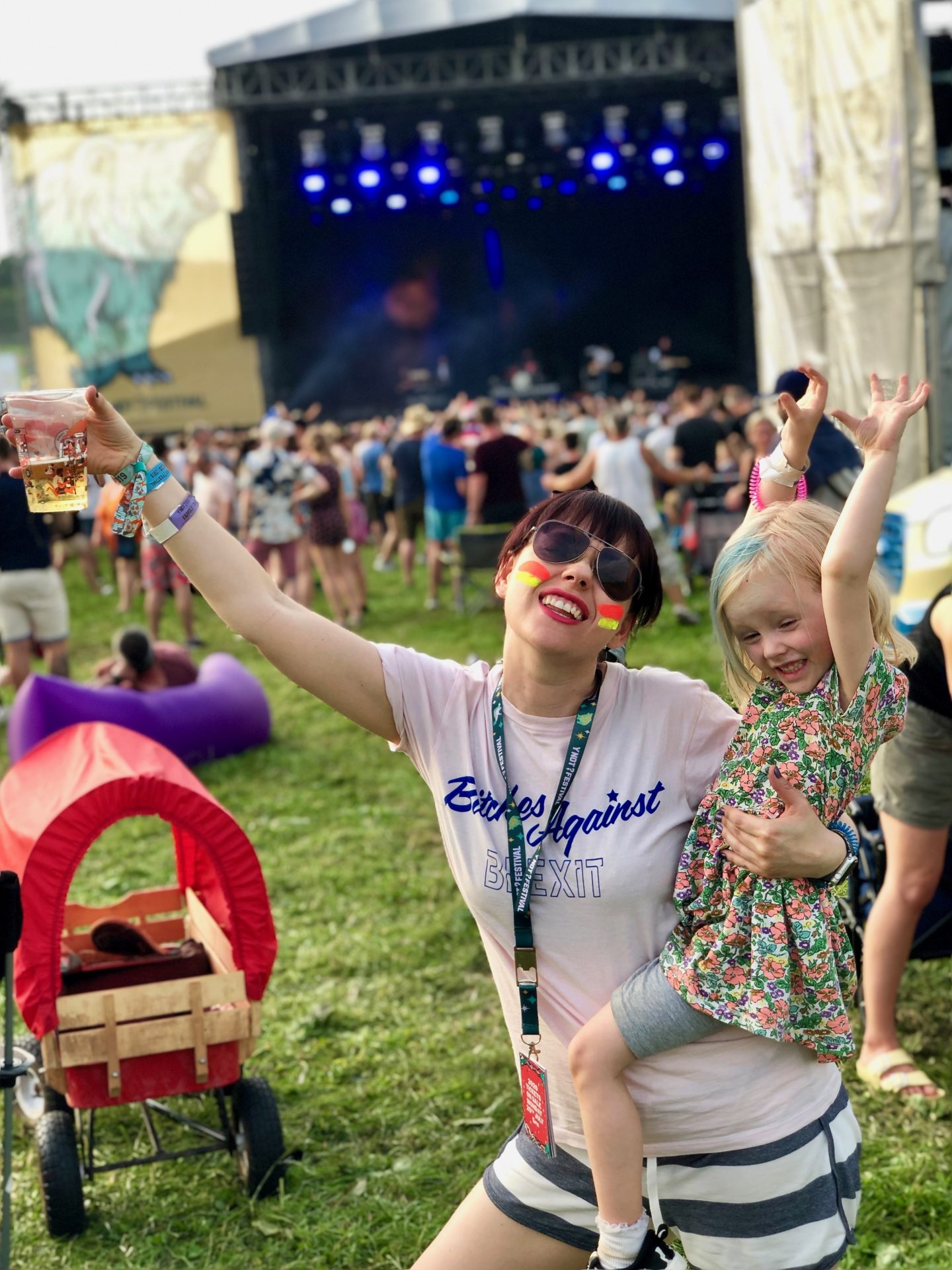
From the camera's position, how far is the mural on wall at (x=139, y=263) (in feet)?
74.7

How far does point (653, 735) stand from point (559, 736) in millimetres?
137

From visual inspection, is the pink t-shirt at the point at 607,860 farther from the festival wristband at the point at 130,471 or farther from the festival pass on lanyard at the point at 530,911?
the festival wristband at the point at 130,471

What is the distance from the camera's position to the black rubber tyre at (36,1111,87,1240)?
11.2ft

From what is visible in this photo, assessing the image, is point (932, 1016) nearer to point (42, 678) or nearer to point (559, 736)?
point (559, 736)

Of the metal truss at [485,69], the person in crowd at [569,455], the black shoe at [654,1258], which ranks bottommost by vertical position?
the black shoe at [654,1258]

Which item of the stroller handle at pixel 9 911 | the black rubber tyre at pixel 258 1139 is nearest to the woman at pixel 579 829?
the stroller handle at pixel 9 911

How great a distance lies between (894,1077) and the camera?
3652mm

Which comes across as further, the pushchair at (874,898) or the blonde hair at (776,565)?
the pushchair at (874,898)

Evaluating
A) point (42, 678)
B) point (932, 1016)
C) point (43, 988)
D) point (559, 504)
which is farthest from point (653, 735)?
point (42, 678)

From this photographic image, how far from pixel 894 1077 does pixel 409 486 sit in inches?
409

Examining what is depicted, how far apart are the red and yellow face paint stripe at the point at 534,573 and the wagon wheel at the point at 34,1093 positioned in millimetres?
1503

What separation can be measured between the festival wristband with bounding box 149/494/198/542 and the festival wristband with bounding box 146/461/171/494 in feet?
0.12

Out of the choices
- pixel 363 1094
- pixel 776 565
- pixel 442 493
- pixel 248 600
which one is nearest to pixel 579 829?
pixel 776 565

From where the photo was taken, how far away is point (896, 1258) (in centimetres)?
301
